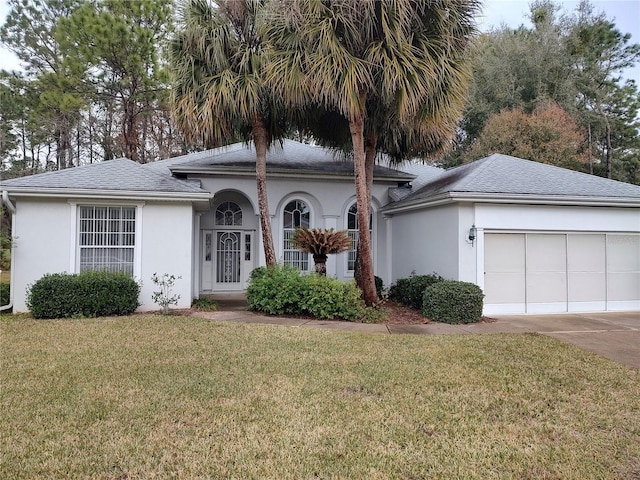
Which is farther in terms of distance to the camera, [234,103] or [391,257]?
[391,257]

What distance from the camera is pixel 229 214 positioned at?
15.2 metres

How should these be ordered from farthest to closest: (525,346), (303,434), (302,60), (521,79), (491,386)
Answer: (521,79) → (302,60) → (525,346) → (491,386) → (303,434)

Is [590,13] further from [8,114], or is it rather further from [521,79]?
[8,114]

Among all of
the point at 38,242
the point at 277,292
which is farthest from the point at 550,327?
the point at 38,242

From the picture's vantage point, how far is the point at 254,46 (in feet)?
35.4

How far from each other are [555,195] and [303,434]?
32.6ft

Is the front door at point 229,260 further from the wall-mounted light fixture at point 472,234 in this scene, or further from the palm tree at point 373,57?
the wall-mounted light fixture at point 472,234

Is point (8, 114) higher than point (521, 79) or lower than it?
lower

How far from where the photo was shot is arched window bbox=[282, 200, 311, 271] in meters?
14.4

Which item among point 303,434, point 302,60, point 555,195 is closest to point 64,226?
point 302,60

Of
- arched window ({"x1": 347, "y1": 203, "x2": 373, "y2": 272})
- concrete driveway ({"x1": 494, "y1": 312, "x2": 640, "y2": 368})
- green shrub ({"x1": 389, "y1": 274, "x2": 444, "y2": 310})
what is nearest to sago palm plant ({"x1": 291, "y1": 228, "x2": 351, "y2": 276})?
green shrub ({"x1": 389, "y1": 274, "x2": 444, "y2": 310})

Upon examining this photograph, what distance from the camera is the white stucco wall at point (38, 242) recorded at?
9.99 meters

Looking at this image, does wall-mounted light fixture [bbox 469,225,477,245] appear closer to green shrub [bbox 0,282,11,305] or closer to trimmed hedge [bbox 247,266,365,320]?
trimmed hedge [bbox 247,266,365,320]

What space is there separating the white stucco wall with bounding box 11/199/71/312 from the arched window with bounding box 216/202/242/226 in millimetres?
5542
